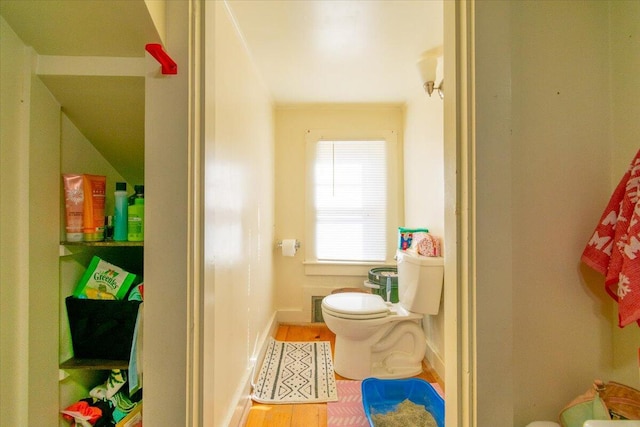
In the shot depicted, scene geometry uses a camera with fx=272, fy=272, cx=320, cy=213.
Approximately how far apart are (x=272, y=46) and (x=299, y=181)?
1.21 metres

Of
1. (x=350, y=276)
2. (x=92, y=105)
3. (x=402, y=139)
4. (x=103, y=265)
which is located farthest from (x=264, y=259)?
(x=402, y=139)

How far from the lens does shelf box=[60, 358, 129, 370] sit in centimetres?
81

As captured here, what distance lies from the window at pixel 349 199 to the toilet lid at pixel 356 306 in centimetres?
65

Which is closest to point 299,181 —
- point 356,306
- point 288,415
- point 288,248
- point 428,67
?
point 288,248

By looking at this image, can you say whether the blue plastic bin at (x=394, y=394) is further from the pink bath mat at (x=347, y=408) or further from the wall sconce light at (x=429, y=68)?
the wall sconce light at (x=429, y=68)

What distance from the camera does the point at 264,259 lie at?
6.84 feet

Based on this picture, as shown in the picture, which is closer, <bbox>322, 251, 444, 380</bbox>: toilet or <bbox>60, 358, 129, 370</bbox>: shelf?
<bbox>60, 358, 129, 370</bbox>: shelf

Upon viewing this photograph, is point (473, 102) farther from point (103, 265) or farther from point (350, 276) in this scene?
point (350, 276)

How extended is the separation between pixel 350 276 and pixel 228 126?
1775mm

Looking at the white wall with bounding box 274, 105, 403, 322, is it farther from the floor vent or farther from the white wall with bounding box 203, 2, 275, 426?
the white wall with bounding box 203, 2, 275, 426

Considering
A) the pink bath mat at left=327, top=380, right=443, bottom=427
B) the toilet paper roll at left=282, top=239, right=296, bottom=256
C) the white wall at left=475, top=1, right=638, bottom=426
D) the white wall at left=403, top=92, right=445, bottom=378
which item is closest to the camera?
the white wall at left=475, top=1, right=638, bottom=426

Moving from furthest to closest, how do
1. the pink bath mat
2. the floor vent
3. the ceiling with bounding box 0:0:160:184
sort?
the floor vent → the pink bath mat → the ceiling with bounding box 0:0:160:184

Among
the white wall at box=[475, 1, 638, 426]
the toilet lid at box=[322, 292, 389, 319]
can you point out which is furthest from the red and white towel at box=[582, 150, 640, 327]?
the toilet lid at box=[322, 292, 389, 319]

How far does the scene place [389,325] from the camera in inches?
71.9
